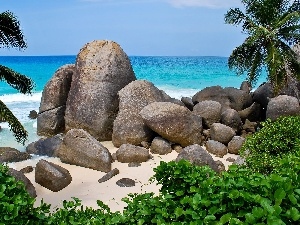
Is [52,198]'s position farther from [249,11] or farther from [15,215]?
[249,11]

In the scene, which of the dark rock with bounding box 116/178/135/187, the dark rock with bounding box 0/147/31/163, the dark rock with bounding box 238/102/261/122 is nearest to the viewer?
the dark rock with bounding box 116/178/135/187

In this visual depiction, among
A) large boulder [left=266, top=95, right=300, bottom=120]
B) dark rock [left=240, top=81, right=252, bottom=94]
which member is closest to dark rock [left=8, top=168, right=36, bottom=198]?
large boulder [left=266, top=95, right=300, bottom=120]

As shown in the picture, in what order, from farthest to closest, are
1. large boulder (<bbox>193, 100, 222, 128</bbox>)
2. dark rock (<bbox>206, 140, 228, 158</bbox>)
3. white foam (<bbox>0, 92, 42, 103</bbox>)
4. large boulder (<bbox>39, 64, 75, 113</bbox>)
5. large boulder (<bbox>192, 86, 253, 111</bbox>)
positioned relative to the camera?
white foam (<bbox>0, 92, 42, 103</bbox>)
large boulder (<bbox>192, 86, 253, 111</bbox>)
large boulder (<bbox>39, 64, 75, 113</bbox>)
large boulder (<bbox>193, 100, 222, 128</bbox>)
dark rock (<bbox>206, 140, 228, 158</bbox>)

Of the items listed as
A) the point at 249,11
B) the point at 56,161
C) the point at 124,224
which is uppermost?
the point at 249,11

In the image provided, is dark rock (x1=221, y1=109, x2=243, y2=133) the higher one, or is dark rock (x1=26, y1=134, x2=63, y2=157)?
dark rock (x1=221, y1=109, x2=243, y2=133)

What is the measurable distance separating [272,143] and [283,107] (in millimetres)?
9971

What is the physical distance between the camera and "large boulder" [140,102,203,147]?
53.9 ft

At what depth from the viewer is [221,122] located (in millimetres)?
19219

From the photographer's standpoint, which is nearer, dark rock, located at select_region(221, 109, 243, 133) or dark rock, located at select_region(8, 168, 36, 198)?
dark rock, located at select_region(8, 168, 36, 198)

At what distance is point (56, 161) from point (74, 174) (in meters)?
1.75

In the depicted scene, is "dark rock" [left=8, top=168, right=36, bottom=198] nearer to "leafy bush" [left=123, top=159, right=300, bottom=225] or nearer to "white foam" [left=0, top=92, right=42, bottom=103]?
"leafy bush" [left=123, top=159, right=300, bottom=225]

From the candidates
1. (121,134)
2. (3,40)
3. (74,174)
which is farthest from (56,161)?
(3,40)

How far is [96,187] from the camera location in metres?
12.7

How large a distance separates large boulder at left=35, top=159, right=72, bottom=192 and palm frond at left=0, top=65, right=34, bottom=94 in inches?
146
